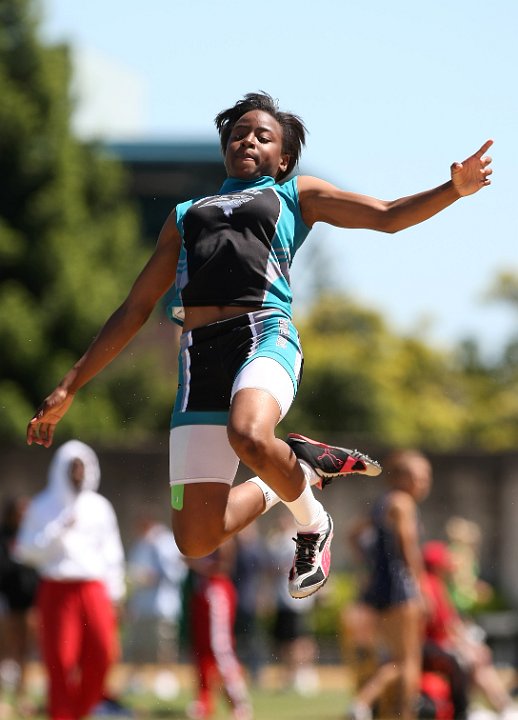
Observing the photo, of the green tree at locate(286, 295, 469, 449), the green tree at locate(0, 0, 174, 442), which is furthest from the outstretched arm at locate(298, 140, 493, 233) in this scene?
Result: the green tree at locate(286, 295, 469, 449)

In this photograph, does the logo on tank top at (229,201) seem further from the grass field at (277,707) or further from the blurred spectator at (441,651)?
the grass field at (277,707)

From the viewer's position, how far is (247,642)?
829 inches

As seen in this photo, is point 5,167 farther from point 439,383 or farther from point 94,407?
point 439,383

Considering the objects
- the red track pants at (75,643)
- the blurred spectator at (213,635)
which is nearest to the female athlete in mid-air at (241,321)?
the red track pants at (75,643)

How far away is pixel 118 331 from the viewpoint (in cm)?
674

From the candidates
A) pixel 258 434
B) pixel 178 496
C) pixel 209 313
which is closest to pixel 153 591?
pixel 178 496

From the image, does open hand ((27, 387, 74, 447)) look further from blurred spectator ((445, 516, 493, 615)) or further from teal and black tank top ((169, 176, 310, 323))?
blurred spectator ((445, 516, 493, 615))

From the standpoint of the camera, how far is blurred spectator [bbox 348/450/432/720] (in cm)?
1148

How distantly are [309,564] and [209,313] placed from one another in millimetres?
1192

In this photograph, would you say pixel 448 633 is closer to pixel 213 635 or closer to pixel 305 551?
pixel 213 635

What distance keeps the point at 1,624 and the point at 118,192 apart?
66.0ft

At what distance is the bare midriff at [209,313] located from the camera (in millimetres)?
6395

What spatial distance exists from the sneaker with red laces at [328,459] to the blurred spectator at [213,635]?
26.0 feet

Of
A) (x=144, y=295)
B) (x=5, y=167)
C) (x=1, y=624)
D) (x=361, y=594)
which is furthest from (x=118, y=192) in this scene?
Result: (x=144, y=295)
